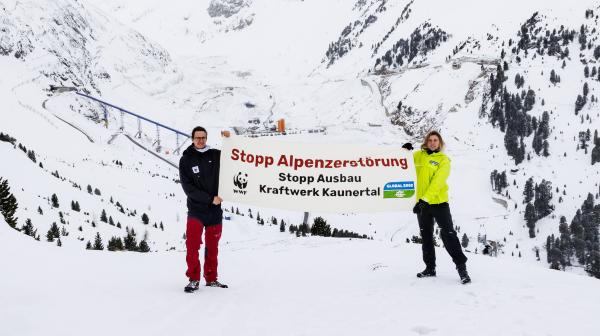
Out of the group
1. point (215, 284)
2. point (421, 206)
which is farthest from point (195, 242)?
point (421, 206)

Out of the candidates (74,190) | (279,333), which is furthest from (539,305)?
(74,190)

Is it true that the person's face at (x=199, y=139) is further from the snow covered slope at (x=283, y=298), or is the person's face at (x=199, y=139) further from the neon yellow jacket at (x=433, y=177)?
the neon yellow jacket at (x=433, y=177)

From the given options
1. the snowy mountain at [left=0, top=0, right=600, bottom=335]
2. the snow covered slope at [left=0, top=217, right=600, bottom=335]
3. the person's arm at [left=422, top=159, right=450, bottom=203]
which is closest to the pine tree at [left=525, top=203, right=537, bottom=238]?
the snowy mountain at [left=0, top=0, right=600, bottom=335]

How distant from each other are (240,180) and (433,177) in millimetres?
2695

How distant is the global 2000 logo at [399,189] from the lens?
279 inches

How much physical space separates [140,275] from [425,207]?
413 centimetres

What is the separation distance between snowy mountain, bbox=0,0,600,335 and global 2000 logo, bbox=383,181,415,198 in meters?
1.21

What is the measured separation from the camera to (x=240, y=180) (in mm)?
6867

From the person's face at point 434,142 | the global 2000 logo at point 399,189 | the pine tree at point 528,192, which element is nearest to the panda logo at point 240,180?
the global 2000 logo at point 399,189

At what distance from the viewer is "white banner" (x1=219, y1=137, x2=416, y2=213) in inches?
279

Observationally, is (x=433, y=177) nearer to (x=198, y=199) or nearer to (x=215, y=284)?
(x=198, y=199)

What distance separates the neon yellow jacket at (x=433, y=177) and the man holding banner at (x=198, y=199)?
2756mm

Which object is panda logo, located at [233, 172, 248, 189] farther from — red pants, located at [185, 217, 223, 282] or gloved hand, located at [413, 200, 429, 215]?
gloved hand, located at [413, 200, 429, 215]

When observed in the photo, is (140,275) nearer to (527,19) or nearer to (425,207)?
(425,207)
